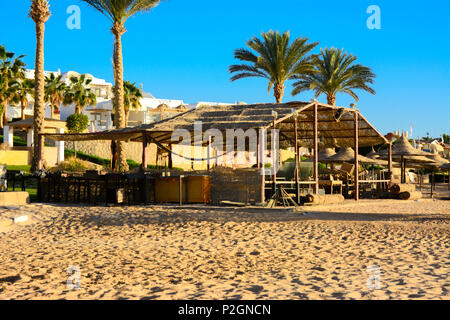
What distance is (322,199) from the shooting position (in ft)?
55.7

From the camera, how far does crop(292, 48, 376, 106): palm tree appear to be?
30.0 m

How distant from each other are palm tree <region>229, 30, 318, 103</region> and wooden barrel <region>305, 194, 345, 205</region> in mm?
11443

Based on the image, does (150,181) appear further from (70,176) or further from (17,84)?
(17,84)

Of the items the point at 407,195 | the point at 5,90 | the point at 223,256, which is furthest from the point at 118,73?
the point at 5,90

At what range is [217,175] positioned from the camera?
15914 mm

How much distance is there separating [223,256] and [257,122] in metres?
8.51

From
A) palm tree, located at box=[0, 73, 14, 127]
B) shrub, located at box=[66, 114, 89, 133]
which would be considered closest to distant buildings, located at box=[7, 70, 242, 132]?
palm tree, located at box=[0, 73, 14, 127]

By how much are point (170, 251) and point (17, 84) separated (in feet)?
138

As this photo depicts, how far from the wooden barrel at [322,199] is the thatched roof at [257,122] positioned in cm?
271

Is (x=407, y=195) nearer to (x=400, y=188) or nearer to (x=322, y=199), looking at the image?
(x=400, y=188)

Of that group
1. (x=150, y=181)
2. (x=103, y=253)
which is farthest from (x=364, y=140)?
(x=103, y=253)
